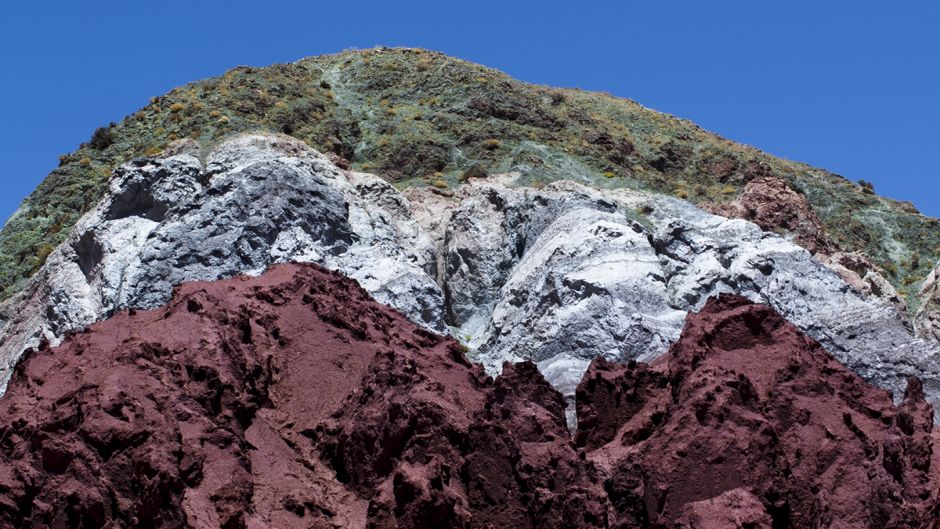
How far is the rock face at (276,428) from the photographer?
76.0ft

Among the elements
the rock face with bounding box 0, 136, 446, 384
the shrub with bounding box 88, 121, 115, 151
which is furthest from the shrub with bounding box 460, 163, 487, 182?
the shrub with bounding box 88, 121, 115, 151

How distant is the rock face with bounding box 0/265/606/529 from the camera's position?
23.2m

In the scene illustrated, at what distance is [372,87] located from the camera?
78000mm

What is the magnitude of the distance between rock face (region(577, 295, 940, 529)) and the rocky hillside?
29.3 m

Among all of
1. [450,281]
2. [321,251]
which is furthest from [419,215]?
[321,251]

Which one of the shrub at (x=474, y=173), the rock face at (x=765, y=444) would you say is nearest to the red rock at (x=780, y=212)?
the shrub at (x=474, y=173)

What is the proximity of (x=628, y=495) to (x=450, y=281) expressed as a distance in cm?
2658

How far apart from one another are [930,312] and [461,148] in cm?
2219

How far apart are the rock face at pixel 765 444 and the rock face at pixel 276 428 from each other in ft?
4.78

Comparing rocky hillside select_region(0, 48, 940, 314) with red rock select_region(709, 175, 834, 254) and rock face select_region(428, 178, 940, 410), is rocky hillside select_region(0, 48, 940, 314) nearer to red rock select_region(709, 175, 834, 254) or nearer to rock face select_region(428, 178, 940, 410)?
red rock select_region(709, 175, 834, 254)

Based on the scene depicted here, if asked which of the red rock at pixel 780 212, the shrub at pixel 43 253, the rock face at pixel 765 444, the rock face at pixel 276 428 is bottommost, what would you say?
the rock face at pixel 276 428

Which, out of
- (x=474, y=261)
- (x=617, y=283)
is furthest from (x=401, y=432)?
(x=474, y=261)

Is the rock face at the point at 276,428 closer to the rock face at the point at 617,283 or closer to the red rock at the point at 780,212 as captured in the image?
the rock face at the point at 617,283

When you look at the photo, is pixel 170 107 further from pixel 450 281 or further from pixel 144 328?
pixel 144 328
